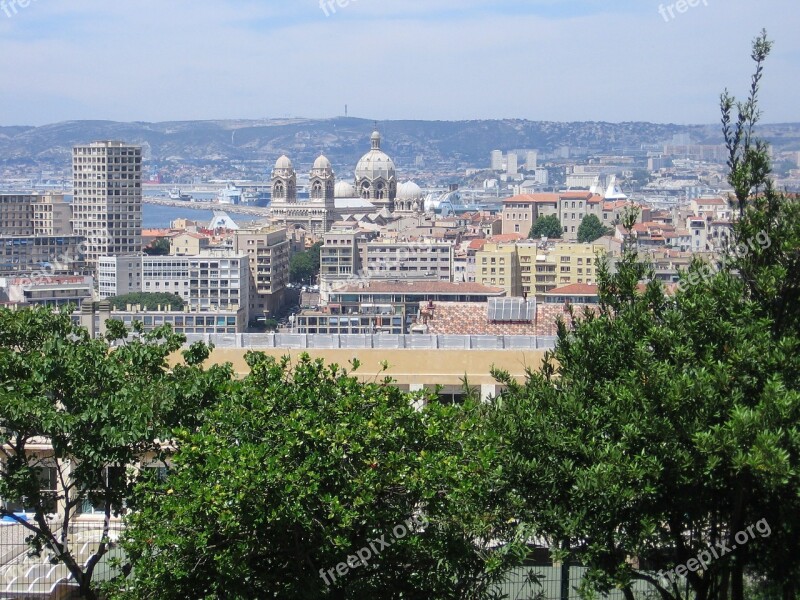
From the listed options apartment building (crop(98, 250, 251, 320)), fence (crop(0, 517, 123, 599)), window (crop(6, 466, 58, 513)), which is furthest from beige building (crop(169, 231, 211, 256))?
fence (crop(0, 517, 123, 599))

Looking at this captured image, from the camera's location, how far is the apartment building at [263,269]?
213ft

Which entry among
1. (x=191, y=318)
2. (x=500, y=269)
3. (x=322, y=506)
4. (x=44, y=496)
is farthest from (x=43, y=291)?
(x=322, y=506)

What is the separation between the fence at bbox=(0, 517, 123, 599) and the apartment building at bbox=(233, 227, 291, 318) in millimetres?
54850

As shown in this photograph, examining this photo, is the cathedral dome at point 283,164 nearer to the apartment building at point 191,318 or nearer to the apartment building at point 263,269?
the apartment building at point 263,269

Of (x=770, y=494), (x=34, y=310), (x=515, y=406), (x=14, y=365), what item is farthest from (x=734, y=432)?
(x=34, y=310)

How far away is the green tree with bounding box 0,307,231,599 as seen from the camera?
696 cm

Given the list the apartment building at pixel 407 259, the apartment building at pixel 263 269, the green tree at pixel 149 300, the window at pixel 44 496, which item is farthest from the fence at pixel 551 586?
the apartment building at pixel 407 259

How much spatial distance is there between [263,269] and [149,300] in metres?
7.96

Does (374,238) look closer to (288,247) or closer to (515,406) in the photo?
(288,247)

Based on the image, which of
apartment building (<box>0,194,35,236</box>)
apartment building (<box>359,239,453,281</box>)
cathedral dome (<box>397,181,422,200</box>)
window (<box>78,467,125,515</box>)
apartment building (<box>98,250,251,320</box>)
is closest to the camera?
window (<box>78,467,125,515</box>)

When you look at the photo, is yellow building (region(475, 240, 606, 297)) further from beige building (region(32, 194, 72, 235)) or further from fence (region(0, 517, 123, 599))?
fence (region(0, 517, 123, 599))

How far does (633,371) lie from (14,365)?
3.32 meters

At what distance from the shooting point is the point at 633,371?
249 inches

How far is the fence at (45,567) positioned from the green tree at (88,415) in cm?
16
